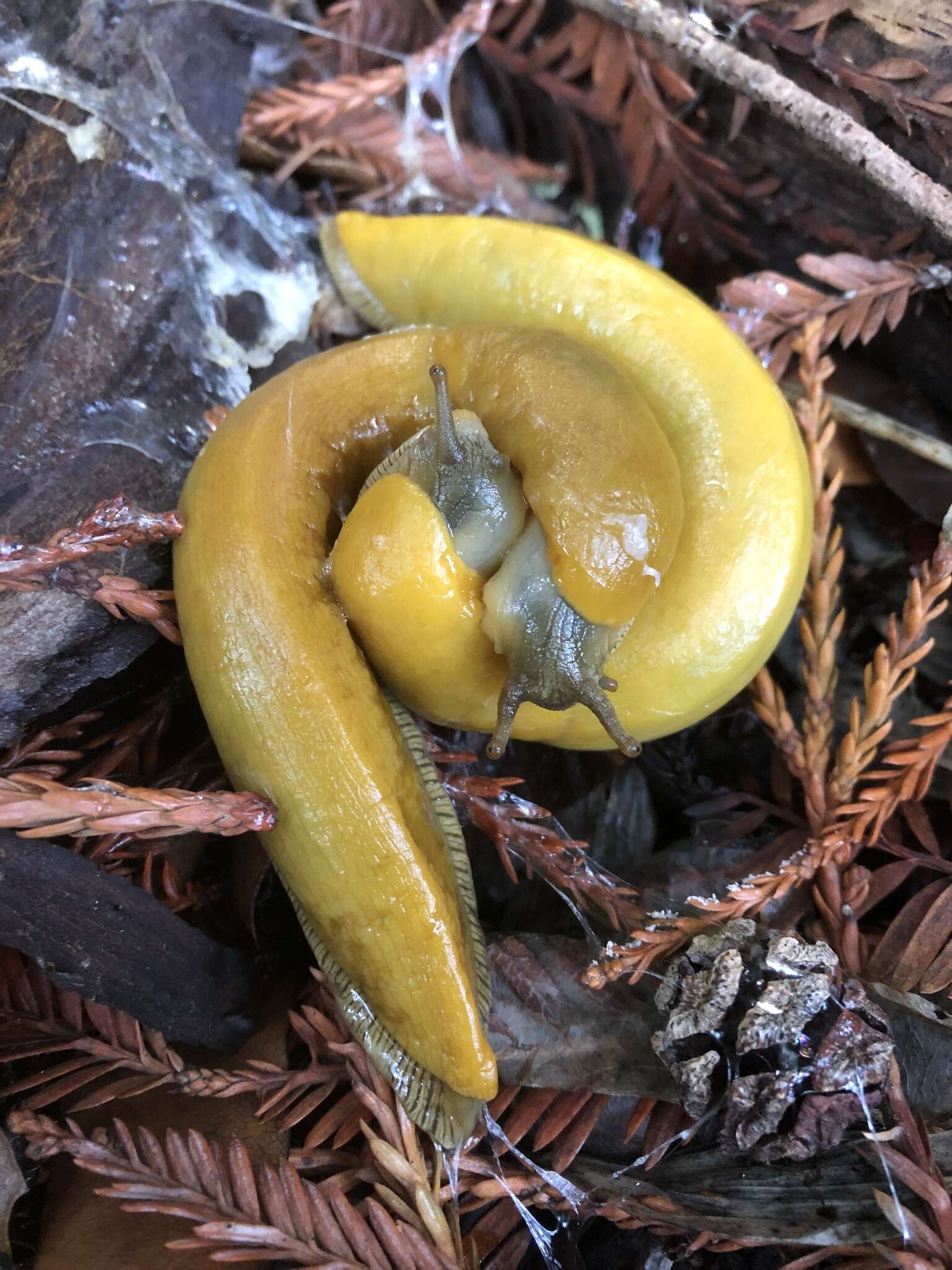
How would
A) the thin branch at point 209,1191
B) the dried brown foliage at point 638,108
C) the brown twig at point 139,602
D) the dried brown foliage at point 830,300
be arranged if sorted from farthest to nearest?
the dried brown foliage at point 638,108
the dried brown foliage at point 830,300
the brown twig at point 139,602
the thin branch at point 209,1191

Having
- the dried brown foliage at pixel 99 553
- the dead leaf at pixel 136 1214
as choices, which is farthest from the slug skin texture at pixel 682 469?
the dead leaf at pixel 136 1214

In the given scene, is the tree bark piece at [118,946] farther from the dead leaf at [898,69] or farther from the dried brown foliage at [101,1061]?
the dead leaf at [898,69]

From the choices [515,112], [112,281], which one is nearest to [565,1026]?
[112,281]

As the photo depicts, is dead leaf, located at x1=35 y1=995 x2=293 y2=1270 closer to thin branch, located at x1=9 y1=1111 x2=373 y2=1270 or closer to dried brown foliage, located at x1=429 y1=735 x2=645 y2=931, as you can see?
thin branch, located at x1=9 y1=1111 x2=373 y2=1270

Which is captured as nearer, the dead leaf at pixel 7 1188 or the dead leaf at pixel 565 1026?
the dead leaf at pixel 7 1188

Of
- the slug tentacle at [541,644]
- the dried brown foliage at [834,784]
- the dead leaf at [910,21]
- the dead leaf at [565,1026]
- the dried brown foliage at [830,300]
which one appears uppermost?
the dead leaf at [910,21]

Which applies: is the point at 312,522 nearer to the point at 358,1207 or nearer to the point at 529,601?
the point at 529,601
